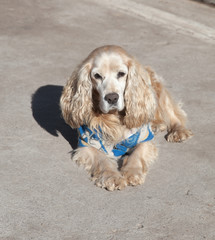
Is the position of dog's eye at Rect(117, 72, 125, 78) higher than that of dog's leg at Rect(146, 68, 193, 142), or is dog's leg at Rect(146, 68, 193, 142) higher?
dog's eye at Rect(117, 72, 125, 78)

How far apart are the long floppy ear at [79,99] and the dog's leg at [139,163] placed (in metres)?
0.54

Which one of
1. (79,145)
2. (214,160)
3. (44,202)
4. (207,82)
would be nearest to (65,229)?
(44,202)

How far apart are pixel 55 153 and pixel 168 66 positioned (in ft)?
8.80

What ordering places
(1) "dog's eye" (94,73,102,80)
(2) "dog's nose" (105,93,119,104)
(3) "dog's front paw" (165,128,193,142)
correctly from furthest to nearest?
(3) "dog's front paw" (165,128,193,142) → (1) "dog's eye" (94,73,102,80) → (2) "dog's nose" (105,93,119,104)

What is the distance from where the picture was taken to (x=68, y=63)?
743cm

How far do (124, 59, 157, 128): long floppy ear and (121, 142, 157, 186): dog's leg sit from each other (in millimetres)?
228

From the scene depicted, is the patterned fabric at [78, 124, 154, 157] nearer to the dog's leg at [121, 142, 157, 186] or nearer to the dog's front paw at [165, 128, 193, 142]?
the dog's leg at [121, 142, 157, 186]

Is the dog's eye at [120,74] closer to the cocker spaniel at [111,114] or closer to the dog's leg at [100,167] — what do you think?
the cocker spaniel at [111,114]

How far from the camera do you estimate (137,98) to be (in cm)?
495

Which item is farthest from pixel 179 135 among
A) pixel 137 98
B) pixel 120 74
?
pixel 120 74

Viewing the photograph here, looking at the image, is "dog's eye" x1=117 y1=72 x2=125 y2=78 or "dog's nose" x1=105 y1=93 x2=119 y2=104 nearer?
"dog's nose" x1=105 y1=93 x2=119 y2=104

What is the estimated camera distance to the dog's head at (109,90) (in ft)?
15.7

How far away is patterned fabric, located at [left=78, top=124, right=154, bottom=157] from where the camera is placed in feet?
16.7

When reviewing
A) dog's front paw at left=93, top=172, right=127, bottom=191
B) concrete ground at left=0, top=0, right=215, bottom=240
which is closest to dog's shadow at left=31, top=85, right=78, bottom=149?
concrete ground at left=0, top=0, right=215, bottom=240
